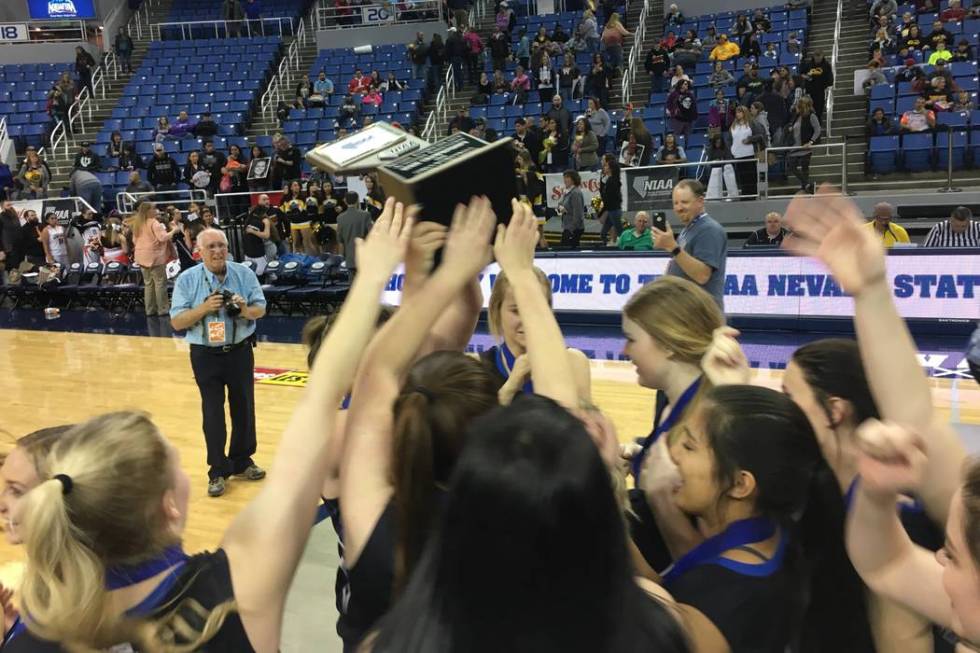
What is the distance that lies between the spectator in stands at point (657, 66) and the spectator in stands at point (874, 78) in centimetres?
368

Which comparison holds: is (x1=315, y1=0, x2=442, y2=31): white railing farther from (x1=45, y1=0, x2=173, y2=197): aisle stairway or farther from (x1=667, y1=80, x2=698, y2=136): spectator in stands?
(x1=667, y1=80, x2=698, y2=136): spectator in stands

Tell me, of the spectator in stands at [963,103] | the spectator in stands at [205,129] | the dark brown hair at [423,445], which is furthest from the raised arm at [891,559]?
the spectator in stands at [205,129]

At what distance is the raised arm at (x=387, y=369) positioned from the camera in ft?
4.96

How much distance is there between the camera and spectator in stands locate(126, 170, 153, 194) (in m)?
16.3

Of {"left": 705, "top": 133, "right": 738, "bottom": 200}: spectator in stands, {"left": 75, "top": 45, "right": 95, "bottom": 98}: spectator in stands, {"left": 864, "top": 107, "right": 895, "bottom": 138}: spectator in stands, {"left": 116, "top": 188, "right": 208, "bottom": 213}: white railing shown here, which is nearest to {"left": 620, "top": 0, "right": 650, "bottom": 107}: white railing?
{"left": 864, "top": 107, "right": 895, "bottom": 138}: spectator in stands

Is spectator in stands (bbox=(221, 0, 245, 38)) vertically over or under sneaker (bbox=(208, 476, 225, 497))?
over

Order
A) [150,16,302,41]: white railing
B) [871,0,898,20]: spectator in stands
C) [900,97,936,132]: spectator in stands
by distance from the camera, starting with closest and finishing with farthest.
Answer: [900,97,936,132]: spectator in stands < [871,0,898,20]: spectator in stands < [150,16,302,41]: white railing

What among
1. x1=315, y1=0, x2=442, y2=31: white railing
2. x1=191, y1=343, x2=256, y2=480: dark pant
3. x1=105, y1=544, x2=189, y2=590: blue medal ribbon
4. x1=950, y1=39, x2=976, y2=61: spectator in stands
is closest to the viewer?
x1=105, y1=544, x2=189, y2=590: blue medal ribbon

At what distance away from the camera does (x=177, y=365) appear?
29.9 feet

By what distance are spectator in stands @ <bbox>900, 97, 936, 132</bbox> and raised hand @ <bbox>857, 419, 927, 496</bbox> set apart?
40.2 feet

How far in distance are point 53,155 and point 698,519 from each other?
21651mm

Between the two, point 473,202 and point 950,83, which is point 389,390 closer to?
point 473,202

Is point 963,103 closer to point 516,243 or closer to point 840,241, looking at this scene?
point 840,241

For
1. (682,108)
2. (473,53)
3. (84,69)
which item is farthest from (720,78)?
(84,69)
